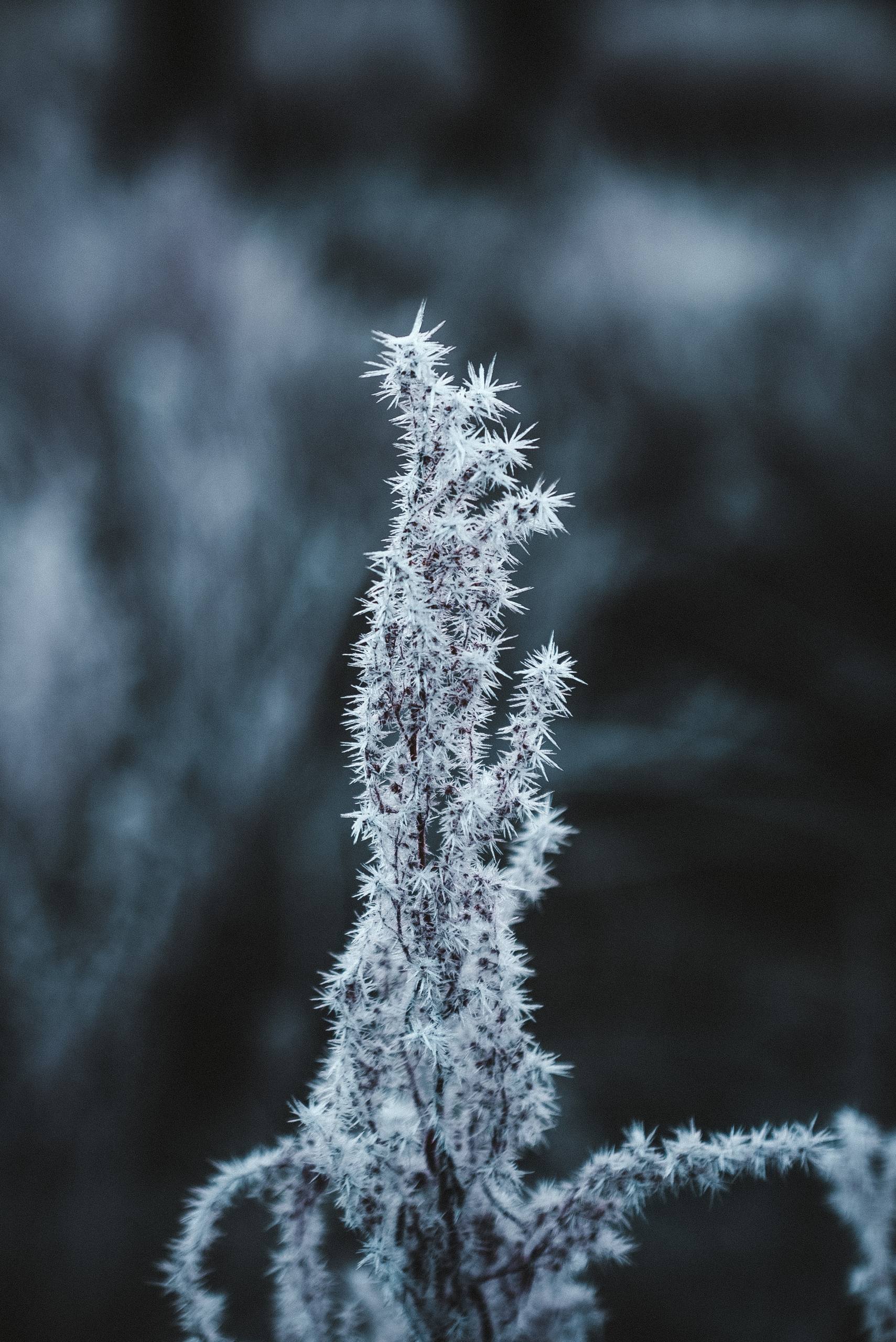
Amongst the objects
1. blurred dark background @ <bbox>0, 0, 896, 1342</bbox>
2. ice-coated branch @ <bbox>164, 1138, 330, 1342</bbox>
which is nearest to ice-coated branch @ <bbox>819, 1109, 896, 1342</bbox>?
ice-coated branch @ <bbox>164, 1138, 330, 1342</bbox>

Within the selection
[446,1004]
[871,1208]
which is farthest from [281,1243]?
[871,1208]

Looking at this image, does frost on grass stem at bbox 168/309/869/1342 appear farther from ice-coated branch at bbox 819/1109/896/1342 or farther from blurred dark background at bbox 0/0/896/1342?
blurred dark background at bbox 0/0/896/1342

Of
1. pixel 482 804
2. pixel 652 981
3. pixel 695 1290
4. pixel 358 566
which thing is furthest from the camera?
pixel 358 566

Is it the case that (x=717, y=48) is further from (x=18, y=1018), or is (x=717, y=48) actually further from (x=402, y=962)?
(x=18, y=1018)

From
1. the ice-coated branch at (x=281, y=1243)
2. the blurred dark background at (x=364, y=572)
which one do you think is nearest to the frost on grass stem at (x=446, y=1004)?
the ice-coated branch at (x=281, y=1243)

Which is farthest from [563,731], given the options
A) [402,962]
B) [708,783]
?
[402,962]

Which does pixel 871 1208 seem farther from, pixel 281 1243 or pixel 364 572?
pixel 364 572
